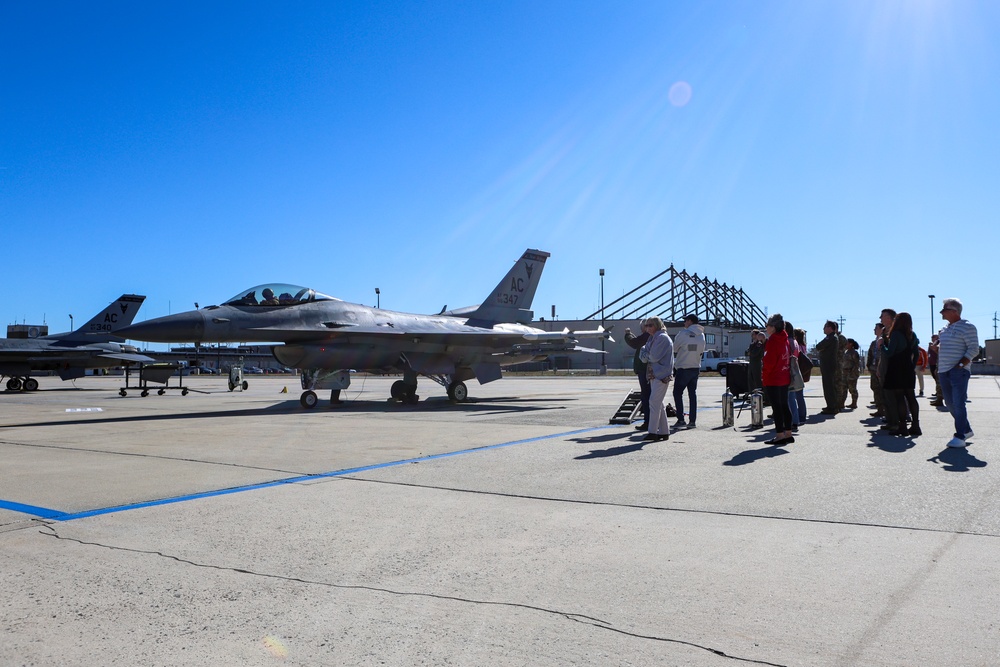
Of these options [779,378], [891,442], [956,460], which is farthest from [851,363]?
[956,460]

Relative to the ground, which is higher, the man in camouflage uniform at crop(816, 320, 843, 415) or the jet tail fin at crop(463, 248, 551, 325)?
the jet tail fin at crop(463, 248, 551, 325)

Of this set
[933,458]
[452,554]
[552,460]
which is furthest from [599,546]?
[933,458]

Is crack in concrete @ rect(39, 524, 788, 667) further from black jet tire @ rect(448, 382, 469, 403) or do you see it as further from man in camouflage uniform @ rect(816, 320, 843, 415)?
black jet tire @ rect(448, 382, 469, 403)

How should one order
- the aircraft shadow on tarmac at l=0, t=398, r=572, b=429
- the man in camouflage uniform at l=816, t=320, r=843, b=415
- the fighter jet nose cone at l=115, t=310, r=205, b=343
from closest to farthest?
the man in camouflage uniform at l=816, t=320, r=843, b=415, the aircraft shadow on tarmac at l=0, t=398, r=572, b=429, the fighter jet nose cone at l=115, t=310, r=205, b=343

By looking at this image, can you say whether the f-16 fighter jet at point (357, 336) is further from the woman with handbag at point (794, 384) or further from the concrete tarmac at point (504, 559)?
the woman with handbag at point (794, 384)

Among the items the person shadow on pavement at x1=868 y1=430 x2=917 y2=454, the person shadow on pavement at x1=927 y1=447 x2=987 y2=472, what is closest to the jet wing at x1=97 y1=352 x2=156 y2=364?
the person shadow on pavement at x1=868 y1=430 x2=917 y2=454

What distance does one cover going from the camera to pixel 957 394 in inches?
333

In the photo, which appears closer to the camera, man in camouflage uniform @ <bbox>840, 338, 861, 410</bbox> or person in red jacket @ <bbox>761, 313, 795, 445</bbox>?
person in red jacket @ <bbox>761, 313, 795, 445</bbox>

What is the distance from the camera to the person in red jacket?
8.75 meters

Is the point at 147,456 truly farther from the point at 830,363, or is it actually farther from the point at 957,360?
the point at 830,363

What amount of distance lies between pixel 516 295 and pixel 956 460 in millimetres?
15918

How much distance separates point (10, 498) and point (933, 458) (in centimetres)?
862

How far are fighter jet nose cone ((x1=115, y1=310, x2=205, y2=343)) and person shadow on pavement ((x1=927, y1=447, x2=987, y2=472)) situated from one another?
12688mm

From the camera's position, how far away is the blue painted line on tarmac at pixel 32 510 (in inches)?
194
